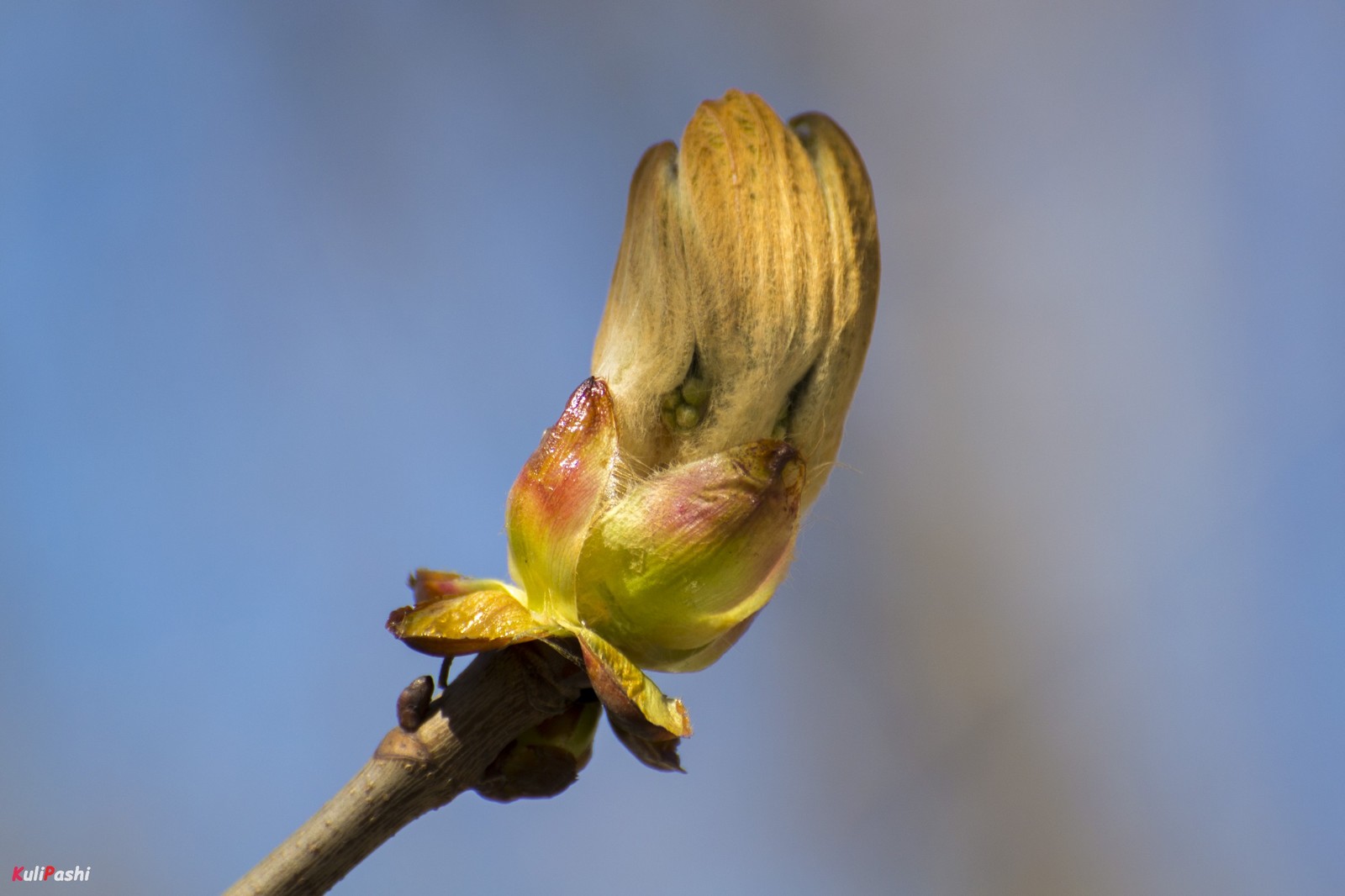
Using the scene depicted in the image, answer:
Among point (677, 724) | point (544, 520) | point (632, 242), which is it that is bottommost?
point (677, 724)

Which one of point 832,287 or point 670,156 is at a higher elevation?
point 670,156

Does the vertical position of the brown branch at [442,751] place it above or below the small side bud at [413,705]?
below

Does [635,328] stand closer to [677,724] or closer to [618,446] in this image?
[618,446]

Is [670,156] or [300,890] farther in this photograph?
[670,156]

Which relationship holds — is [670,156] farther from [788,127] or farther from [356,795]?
[356,795]

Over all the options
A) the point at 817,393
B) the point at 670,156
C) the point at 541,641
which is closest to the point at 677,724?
the point at 541,641

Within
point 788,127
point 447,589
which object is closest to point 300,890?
point 447,589

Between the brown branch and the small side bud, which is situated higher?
the small side bud
